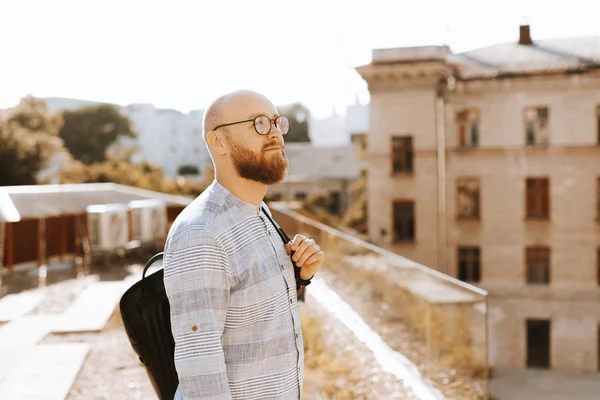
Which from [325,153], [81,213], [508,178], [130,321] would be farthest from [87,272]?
[325,153]

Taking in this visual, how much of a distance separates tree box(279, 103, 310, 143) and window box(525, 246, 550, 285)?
36.1 metres

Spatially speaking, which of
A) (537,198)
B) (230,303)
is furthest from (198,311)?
(537,198)

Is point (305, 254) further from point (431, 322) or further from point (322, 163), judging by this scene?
point (322, 163)

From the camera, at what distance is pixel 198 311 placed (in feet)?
5.69

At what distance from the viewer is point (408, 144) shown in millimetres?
26938

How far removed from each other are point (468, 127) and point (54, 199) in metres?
18.6

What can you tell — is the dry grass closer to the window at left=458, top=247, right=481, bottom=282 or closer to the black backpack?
the black backpack

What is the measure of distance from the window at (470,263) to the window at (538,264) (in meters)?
2.09

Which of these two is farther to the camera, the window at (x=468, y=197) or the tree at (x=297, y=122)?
the tree at (x=297, y=122)

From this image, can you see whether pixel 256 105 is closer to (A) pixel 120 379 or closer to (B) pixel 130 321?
(B) pixel 130 321

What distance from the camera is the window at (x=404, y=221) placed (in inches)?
1074

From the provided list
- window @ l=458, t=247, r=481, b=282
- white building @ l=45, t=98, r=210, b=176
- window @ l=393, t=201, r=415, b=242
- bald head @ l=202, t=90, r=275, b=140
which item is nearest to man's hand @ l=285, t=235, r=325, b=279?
bald head @ l=202, t=90, r=275, b=140

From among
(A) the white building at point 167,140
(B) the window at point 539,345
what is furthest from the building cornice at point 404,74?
(A) the white building at point 167,140

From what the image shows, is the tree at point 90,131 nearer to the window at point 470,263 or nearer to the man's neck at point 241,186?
the window at point 470,263
